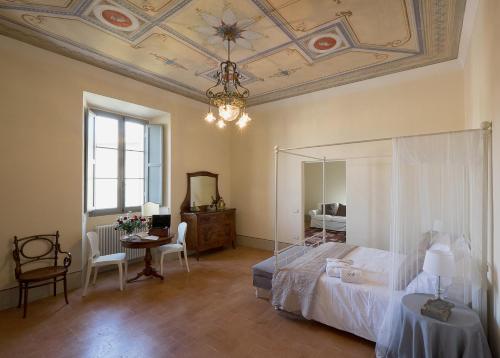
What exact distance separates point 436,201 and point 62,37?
15.7ft

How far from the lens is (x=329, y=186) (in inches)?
348

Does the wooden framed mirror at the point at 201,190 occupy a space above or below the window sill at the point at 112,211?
above

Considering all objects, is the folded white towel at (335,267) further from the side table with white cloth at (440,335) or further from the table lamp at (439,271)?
the table lamp at (439,271)

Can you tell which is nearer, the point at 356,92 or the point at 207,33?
the point at 207,33

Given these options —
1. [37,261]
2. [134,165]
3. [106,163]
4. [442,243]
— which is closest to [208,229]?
[134,165]

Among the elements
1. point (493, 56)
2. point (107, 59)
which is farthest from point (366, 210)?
point (107, 59)

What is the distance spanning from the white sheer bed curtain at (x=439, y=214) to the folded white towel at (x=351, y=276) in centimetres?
45

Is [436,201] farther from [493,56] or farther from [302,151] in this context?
[302,151]

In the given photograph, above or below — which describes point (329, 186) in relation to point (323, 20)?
below

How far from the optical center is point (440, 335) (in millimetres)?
1797

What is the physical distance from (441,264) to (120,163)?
5.32 m

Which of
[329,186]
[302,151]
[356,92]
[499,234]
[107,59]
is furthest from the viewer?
[329,186]

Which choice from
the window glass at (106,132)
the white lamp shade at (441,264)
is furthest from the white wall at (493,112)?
the window glass at (106,132)

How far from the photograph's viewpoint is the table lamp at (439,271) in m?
1.86
